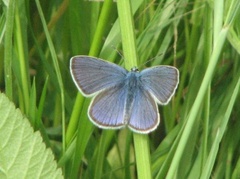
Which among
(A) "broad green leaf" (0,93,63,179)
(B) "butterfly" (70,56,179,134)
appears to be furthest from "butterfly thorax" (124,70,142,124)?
(A) "broad green leaf" (0,93,63,179)

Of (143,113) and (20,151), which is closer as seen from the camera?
(20,151)

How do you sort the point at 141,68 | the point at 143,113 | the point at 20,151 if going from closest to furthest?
1. the point at 20,151
2. the point at 143,113
3. the point at 141,68

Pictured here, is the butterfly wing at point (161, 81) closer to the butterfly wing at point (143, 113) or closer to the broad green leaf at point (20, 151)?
the butterfly wing at point (143, 113)

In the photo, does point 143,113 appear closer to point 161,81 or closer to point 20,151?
point 161,81

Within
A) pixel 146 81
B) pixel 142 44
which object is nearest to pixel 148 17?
pixel 142 44

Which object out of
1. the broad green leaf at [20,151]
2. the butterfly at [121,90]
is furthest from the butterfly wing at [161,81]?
the broad green leaf at [20,151]

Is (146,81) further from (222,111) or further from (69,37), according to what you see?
(69,37)

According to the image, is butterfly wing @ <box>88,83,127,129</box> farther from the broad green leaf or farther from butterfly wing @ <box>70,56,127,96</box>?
the broad green leaf

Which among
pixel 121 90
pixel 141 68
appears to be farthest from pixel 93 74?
pixel 141 68
